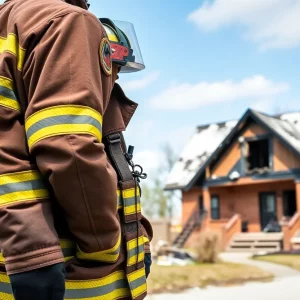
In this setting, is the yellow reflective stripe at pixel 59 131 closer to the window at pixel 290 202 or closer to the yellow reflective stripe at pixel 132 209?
the yellow reflective stripe at pixel 132 209

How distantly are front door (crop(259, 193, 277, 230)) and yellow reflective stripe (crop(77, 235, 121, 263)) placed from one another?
25964 millimetres

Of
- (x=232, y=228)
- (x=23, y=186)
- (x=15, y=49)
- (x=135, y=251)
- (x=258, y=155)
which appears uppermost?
(x=15, y=49)

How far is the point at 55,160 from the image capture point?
1681 millimetres

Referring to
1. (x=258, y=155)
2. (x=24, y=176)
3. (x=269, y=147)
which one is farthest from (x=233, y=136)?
(x=24, y=176)

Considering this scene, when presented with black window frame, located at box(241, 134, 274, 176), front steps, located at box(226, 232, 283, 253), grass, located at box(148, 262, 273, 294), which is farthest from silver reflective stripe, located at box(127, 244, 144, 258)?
black window frame, located at box(241, 134, 274, 176)

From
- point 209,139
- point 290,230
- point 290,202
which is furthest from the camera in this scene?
point 209,139

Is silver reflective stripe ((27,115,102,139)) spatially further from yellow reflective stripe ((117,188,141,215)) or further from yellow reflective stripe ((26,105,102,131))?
yellow reflective stripe ((117,188,141,215))

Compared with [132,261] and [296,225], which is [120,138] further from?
[296,225]

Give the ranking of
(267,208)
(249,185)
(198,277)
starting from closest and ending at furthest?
(198,277)
(267,208)
(249,185)

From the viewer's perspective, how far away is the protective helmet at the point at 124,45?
85.6 inches

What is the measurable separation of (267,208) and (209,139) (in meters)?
6.45

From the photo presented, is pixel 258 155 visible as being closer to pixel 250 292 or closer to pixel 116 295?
pixel 250 292

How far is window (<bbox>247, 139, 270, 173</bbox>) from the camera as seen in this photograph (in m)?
27.6

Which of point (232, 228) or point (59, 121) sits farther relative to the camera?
point (232, 228)
